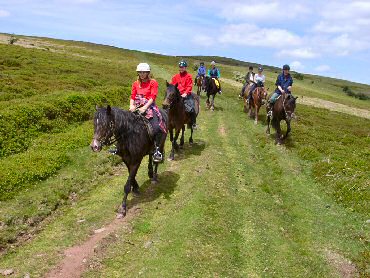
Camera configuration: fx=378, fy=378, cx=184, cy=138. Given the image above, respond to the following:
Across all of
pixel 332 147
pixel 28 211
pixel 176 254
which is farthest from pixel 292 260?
pixel 332 147

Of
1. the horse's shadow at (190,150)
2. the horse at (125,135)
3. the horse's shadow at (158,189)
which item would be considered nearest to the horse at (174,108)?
the horse's shadow at (190,150)

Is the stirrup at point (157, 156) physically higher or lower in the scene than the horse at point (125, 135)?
lower

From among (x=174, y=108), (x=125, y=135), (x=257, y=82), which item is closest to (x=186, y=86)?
(x=174, y=108)

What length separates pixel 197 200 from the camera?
1396 cm

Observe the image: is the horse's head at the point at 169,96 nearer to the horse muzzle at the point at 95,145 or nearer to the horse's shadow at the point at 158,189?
the horse's shadow at the point at 158,189

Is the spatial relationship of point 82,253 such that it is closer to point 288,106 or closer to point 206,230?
point 206,230

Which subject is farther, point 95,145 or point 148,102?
point 148,102

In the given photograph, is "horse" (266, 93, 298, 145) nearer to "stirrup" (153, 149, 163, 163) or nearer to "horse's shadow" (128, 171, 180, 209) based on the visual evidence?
"horse's shadow" (128, 171, 180, 209)

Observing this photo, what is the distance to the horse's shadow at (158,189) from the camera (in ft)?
46.1

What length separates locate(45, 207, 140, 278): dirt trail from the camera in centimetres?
944

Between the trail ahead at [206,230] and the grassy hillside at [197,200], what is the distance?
0.15 ft

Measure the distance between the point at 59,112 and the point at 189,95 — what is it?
29.7 feet

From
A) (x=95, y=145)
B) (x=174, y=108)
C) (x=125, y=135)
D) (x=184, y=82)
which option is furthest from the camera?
(x=184, y=82)

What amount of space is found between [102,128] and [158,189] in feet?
15.6
